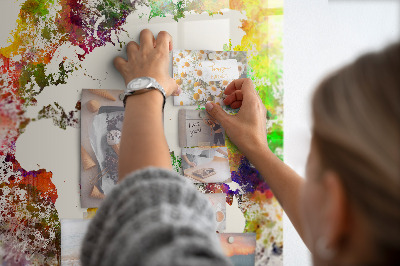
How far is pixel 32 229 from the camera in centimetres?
85

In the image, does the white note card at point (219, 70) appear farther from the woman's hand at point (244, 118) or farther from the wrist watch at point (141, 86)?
the wrist watch at point (141, 86)

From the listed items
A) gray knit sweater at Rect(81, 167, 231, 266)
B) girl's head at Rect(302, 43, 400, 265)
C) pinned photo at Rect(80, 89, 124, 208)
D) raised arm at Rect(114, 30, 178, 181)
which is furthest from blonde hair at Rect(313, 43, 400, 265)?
pinned photo at Rect(80, 89, 124, 208)

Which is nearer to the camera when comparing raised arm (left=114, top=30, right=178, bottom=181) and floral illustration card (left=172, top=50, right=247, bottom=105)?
raised arm (left=114, top=30, right=178, bottom=181)

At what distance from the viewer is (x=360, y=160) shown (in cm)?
39

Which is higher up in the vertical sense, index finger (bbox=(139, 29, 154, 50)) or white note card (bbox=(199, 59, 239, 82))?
index finger (bbox=(139, 29, 154, 50))

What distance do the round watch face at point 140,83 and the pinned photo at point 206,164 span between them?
0.24 metres

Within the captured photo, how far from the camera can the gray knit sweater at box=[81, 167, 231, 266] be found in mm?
466

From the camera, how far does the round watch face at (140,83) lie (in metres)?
0.77

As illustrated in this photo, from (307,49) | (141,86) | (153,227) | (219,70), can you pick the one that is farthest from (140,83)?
(307,49)

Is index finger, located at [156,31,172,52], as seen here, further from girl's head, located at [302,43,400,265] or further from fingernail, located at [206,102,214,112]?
girl's head, located at [302,43,400,265]

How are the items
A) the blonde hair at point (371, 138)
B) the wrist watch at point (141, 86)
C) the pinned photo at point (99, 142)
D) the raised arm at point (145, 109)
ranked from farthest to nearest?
the pinned photo at point (99, 142) → the wrist watch at point (141, 86) → the raised arm at point (145, 109) → the blonde hair at point (371, 138)

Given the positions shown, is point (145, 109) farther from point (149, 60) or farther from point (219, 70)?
point (219, 70)

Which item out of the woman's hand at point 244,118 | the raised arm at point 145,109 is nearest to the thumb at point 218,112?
the woman's hand at point 244,118

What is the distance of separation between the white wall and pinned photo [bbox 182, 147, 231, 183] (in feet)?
0.59
